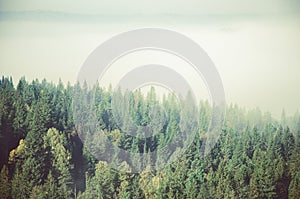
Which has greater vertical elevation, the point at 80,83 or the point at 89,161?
the point at 80,83

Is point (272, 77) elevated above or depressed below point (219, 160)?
above

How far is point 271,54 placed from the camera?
19.6 feet

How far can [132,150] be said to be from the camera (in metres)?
6.05

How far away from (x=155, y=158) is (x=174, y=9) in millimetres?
1169

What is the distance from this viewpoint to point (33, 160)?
6.11m

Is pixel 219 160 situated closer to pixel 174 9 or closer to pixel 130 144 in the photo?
pixel 130 144

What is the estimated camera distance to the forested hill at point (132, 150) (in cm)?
598

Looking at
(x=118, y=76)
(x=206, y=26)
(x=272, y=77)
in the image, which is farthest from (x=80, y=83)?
(x=272, y=77)

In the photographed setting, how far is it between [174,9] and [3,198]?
2.02 m

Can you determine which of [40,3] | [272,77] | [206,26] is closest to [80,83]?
[40,3]

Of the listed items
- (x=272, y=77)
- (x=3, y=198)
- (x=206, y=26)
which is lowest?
(x=3, y=198)

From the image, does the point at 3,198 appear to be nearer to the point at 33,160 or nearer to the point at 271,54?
the point at 33,160

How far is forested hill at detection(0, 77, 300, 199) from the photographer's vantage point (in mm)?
5984

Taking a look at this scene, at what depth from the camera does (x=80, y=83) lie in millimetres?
6008
